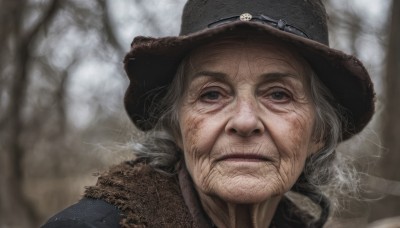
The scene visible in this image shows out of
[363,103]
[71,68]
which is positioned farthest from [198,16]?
[71,68]

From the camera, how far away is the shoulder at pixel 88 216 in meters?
2.28

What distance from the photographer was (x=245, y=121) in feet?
8.01

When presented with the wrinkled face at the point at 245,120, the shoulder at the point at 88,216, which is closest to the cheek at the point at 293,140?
the wrinkled face at the point at 245,120

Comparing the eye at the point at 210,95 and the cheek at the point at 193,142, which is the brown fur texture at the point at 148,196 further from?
the eye at the point at 210,95

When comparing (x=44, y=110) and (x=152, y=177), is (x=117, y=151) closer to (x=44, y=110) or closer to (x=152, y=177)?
(x=152, y=177)

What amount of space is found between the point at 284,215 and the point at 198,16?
1250 millimetres

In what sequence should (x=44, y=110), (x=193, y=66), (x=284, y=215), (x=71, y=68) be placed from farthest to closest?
(x=44, y=110) → (x=71, y=68) → (x=284, y=215) → (x=193, y=66)

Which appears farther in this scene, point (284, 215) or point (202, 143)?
point (284, 215)

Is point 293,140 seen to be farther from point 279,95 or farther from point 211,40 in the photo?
point 211,40

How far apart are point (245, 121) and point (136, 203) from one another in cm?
56

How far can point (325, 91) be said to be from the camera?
289 centimetres

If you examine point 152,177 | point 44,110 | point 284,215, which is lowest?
point 284,215

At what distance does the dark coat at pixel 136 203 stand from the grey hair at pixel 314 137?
146 millimetres

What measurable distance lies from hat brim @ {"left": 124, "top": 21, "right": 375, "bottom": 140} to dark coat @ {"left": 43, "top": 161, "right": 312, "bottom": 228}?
35 cm
